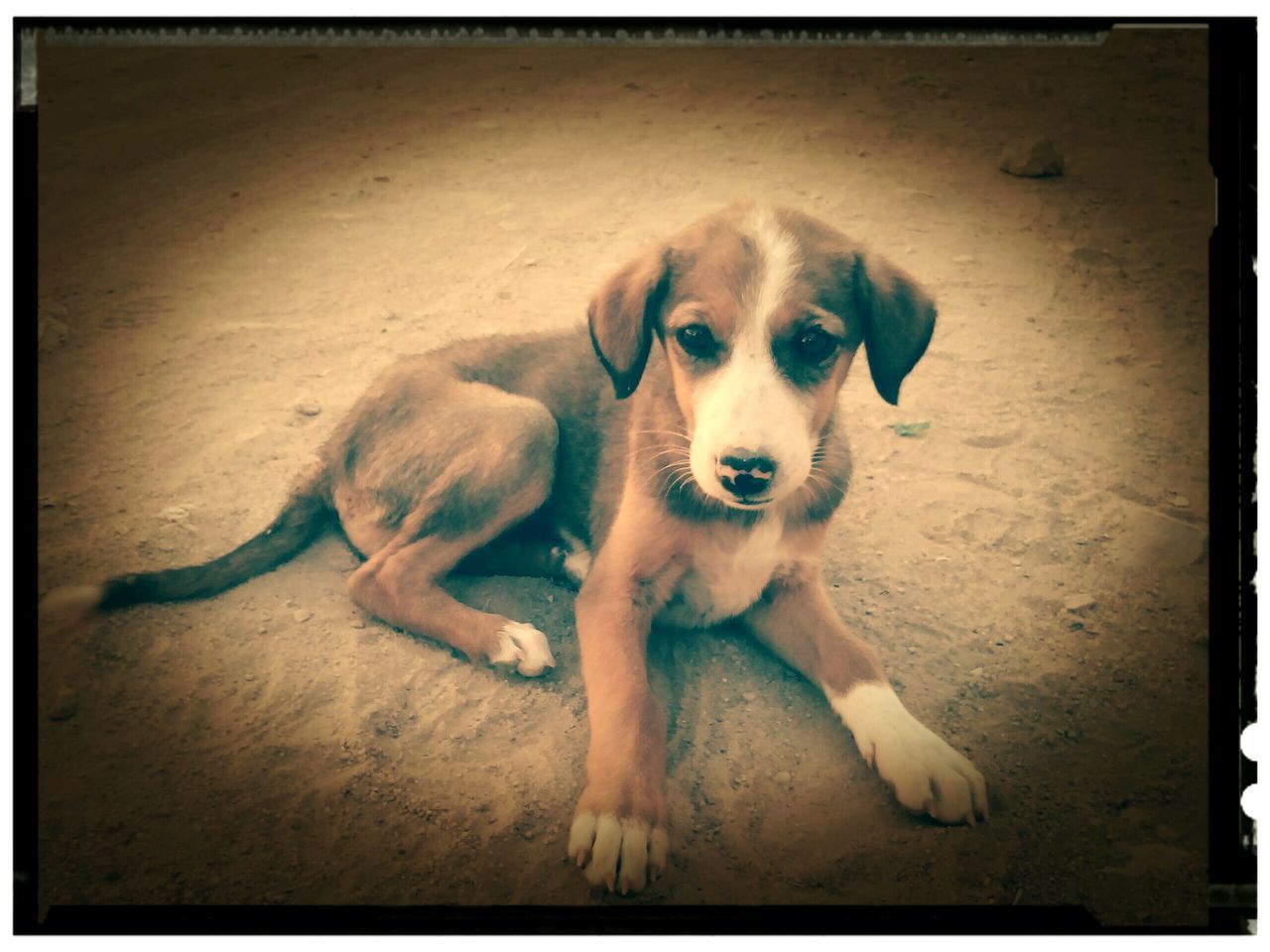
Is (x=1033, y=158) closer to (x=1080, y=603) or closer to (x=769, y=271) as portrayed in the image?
(x=769, y=271)

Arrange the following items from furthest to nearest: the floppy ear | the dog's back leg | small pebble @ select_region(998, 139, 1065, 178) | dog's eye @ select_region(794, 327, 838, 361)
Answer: small pebble @ select_region(998, 139, 1065, 178)
the dog's back leg
the floppy ear
dog's eye @ select_region(794, 327, 838, 361)

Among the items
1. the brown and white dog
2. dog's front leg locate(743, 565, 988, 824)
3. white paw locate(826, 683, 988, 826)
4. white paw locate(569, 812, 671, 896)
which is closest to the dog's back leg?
the brown and white dog

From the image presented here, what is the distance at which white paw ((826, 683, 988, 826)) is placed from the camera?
2.28m

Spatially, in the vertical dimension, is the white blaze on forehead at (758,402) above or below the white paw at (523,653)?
above

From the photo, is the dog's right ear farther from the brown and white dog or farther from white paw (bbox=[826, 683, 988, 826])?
white paw (bbox=[826, 683, 988, 826])

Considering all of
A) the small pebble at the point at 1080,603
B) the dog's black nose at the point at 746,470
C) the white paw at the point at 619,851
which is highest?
the dog's black nose at the point at 746,470

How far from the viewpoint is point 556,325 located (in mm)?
2713

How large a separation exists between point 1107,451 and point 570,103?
1.59 m

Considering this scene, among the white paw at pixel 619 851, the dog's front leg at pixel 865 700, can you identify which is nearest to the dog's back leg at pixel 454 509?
the white paw at pixel 619 851

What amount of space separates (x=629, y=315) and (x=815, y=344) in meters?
0.42

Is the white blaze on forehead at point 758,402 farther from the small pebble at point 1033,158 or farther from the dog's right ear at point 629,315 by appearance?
the small pebble at point 1033,158

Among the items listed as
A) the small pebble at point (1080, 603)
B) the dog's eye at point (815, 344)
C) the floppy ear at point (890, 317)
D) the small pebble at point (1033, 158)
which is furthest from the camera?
the small pebble at point (1033, 158)

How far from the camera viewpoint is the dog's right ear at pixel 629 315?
7.96 feet

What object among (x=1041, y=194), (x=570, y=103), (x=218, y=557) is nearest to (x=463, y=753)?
(x=218, y=557)
